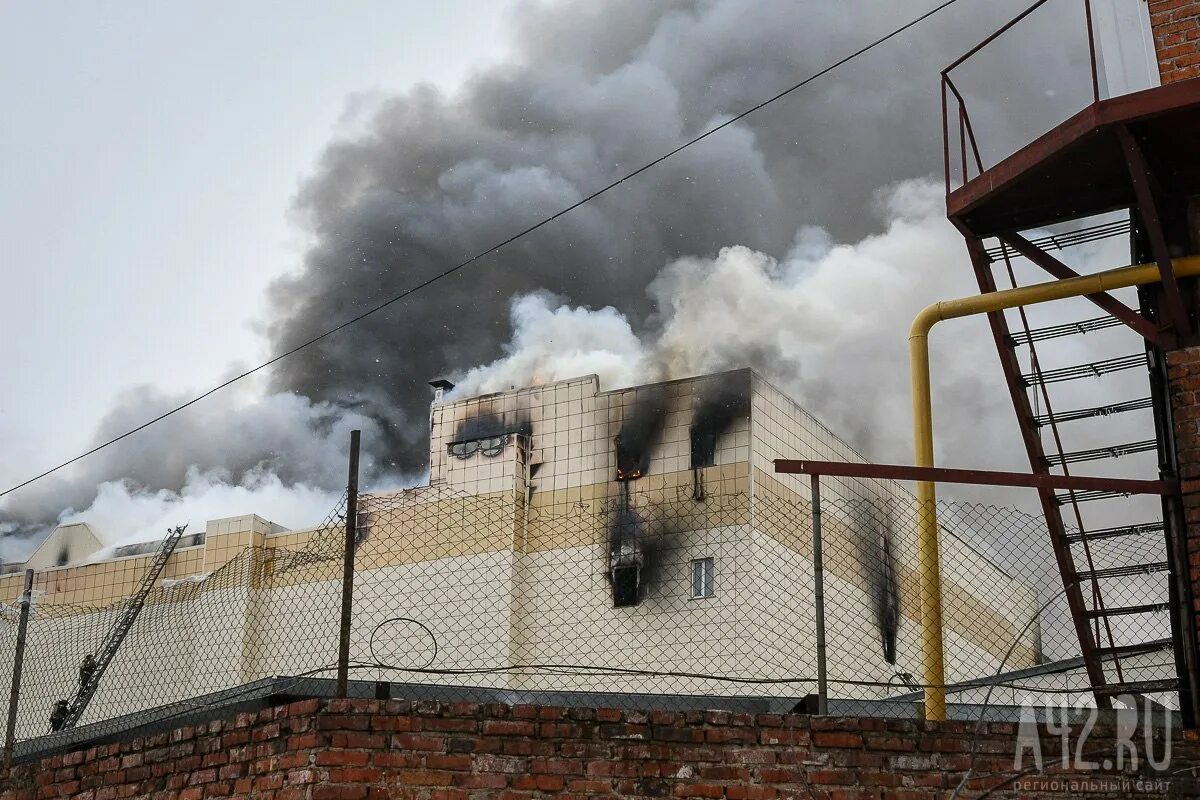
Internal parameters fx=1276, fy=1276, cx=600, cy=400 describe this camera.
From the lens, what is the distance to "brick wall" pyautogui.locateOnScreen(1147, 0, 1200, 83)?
8.07m

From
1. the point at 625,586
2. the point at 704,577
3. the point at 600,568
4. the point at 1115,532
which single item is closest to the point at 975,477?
the point at 1115,532

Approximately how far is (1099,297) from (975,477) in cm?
218

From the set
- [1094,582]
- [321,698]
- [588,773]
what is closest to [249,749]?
[321,698]

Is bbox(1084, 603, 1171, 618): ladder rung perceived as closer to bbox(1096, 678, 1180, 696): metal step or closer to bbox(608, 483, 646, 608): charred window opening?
bbox(1096, 678, 1180, 696): metal step

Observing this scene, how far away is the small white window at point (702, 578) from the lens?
22.7 metres

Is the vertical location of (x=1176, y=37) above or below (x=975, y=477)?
above

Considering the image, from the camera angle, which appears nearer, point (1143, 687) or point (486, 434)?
point (1143, 687)

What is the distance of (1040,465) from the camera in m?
8.95

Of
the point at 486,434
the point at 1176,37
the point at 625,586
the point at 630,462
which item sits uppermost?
the point at 486,434

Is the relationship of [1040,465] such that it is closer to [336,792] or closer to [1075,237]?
[1075,237]

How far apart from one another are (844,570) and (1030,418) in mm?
15224

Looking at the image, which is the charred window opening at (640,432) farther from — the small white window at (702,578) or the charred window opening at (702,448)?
the small white window at (702,578)

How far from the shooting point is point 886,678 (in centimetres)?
2372

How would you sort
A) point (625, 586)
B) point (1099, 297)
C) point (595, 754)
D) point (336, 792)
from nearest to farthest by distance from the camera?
1. point (336, 792)
2. point (595, 754)
3. point (1099, 297)
4. point (625, 586)
